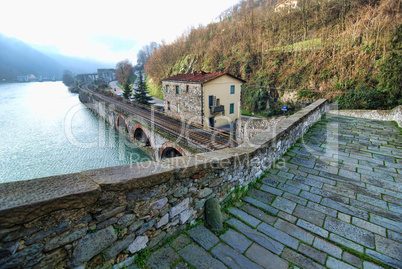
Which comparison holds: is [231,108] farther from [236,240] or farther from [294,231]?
[236,240]

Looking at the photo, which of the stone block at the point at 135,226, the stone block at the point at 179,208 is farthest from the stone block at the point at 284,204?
the stone block at the point at 135,226

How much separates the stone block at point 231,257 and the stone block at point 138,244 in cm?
72

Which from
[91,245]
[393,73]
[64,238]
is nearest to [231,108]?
[393,73]

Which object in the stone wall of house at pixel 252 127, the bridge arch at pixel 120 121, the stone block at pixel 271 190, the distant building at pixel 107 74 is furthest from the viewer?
the distant building at pixel 107 74

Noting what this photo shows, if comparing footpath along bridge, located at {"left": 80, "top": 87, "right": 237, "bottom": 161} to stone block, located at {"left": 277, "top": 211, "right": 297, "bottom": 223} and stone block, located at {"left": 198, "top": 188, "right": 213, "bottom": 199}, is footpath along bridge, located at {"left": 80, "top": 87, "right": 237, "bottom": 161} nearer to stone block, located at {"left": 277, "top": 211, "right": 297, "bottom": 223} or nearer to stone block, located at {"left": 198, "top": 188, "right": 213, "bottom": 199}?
stone block, located at {"left": 277, "top": 211, "right": 297, "bottom": 223}

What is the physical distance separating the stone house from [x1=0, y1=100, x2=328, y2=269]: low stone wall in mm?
14933

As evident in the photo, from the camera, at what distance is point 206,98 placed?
17.6m

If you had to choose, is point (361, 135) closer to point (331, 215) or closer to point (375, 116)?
point (375, 116)

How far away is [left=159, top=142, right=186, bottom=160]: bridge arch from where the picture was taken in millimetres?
11139

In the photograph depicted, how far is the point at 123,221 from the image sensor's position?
67.7 inches

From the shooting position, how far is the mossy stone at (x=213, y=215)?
7.89ft

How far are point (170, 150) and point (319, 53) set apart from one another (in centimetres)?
1809

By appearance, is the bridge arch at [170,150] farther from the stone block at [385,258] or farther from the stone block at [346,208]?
the stone block at [385,258]

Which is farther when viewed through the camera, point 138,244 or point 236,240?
point 236,240
